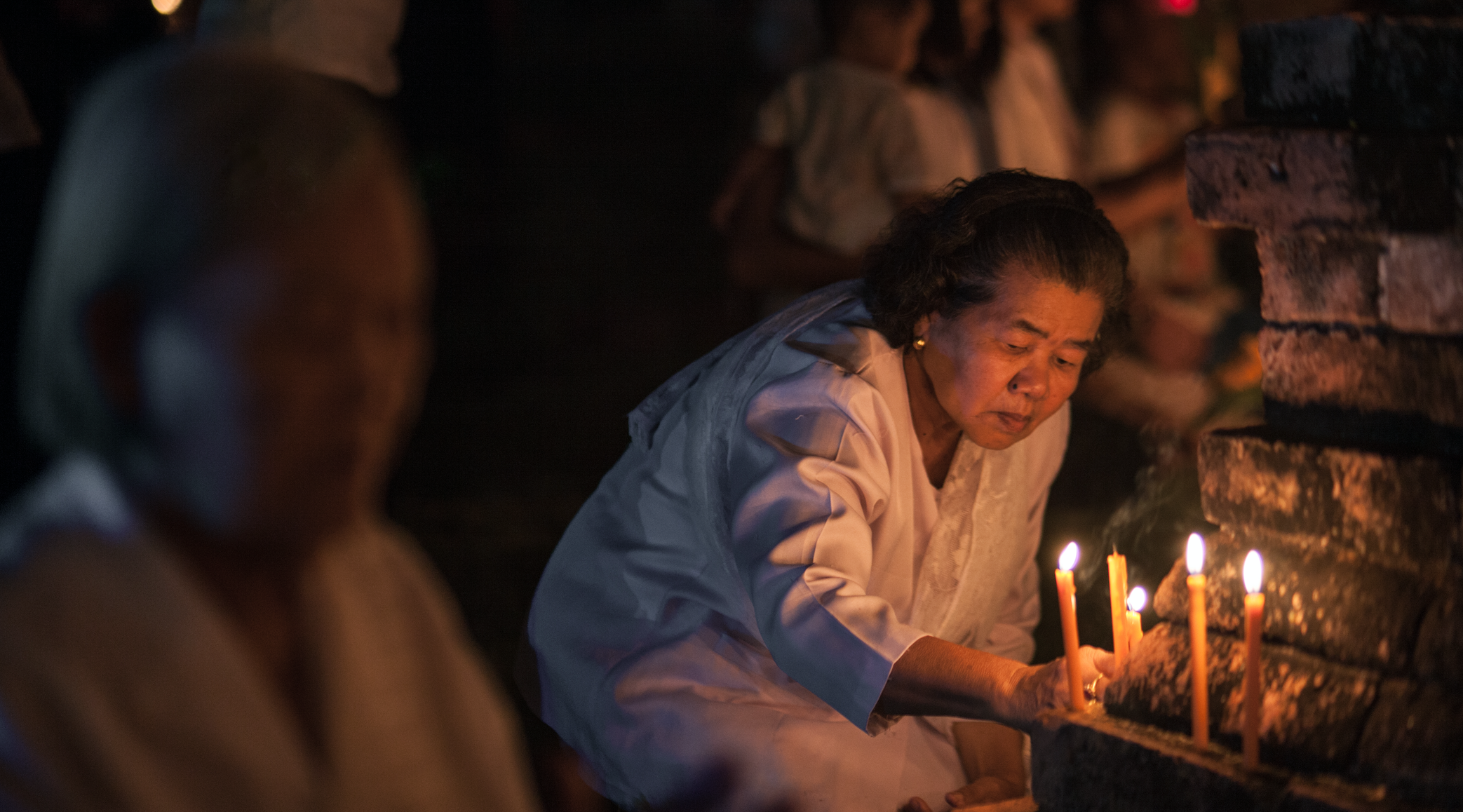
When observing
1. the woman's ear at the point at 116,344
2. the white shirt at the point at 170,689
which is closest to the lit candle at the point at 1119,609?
the white shirt at the point at 170,689

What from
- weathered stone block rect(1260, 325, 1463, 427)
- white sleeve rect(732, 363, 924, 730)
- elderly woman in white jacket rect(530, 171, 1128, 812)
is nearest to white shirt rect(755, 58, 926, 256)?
elderly woman in white jacket rect(530, 171, 1128, 812)

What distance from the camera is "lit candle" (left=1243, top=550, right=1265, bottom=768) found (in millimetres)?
1838

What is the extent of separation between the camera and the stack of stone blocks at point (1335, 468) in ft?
6.28

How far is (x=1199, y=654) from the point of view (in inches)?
78.6

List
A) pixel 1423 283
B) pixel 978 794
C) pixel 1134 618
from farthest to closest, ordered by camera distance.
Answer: pixel 978 794 < pixel 1134 618 < pixel 1423 283

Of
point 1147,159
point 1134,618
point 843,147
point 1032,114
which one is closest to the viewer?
point 1134,618

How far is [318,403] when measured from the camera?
1.03 m

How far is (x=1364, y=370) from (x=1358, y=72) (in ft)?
1.70

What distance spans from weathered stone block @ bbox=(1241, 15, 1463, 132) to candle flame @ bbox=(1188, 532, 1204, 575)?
2.50 feet

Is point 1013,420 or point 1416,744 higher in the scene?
point 1013,420

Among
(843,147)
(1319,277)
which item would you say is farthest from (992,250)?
(843,147)

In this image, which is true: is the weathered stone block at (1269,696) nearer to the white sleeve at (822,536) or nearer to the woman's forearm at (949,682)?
the woman's forearm at (949,682)

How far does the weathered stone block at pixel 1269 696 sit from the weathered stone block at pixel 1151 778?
31 millimetres

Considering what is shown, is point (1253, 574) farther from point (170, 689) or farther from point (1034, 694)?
point (170, 689)
